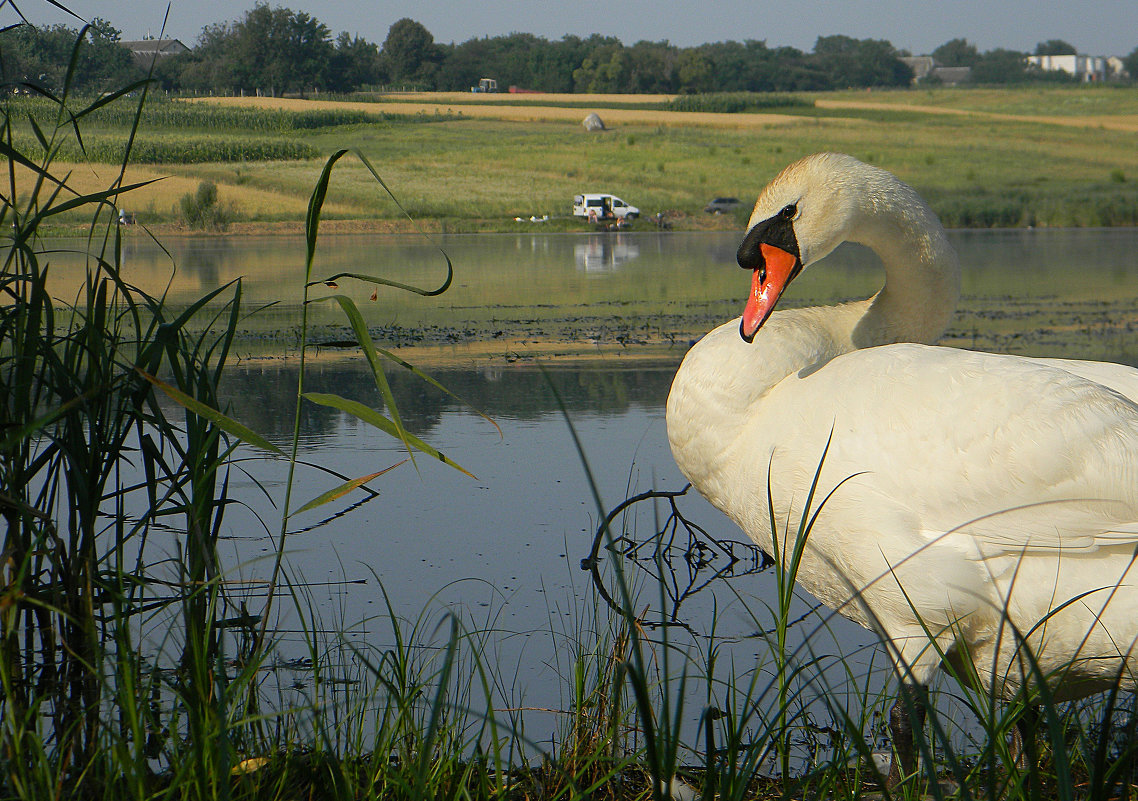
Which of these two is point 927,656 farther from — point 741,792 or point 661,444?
point 661,444

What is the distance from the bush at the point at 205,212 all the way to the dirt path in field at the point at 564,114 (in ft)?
85.1

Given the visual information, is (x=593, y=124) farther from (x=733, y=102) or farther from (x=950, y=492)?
(x=950, y=492)

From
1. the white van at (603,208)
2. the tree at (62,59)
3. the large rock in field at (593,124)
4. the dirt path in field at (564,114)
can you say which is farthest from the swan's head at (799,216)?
the dirt path in field at (564,114)

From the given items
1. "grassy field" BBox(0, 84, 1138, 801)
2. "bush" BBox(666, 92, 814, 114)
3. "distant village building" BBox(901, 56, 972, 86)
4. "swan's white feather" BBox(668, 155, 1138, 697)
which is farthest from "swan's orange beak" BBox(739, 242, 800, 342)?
"distant village building" BBox(901, 56, 972, 86)

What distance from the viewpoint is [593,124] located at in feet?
172

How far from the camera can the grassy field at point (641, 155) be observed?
31953mm

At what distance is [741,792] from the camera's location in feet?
5.46

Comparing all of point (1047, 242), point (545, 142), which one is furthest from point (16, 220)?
point (545, 142)

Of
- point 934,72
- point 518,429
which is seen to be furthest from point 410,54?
point 518,429

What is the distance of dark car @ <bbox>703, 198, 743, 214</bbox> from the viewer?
1377 inches

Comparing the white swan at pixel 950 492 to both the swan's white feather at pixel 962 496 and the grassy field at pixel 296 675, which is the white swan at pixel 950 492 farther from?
the grassy field at pixel 296 675

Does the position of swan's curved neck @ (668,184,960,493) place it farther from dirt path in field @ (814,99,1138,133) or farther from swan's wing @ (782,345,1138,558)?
dirt path in field @ (814,99,1138,133)

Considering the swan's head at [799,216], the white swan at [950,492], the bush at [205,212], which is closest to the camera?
the white swan at [950,492]

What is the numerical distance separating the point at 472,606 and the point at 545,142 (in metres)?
47.8
